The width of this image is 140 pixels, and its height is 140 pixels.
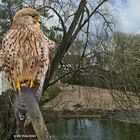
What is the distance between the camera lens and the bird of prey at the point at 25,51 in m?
2.72

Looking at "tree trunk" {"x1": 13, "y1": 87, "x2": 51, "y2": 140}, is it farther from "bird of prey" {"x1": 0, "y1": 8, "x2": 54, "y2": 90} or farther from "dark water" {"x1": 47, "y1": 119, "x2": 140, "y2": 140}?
"dark water" {"x1": 47, "y1": 119, "x2": 140, "y2": 140}

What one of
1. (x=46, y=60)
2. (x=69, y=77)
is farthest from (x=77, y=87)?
(x=46, y=60)

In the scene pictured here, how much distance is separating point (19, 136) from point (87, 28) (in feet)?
41.3

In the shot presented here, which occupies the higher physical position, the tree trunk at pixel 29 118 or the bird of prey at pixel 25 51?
the bird of prey at pixel 25 51

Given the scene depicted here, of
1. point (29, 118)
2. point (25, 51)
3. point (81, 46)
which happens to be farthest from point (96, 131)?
point (29, 118)

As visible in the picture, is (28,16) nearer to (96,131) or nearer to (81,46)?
(81,46)

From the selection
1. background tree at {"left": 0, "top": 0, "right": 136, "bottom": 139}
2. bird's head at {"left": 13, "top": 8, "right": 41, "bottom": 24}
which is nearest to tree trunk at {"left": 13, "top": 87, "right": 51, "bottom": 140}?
bird's head at {"left": 13, "top": 8, "right": 41, "bottom": 24}

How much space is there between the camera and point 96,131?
22.5m

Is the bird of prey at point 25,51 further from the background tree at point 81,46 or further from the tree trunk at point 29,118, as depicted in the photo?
the background tree at point 81,46

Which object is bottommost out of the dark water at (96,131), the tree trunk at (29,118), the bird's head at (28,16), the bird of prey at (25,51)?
the dark water at (96,131)

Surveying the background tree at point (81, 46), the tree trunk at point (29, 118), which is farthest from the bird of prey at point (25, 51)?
the background tree at point (81, 46)

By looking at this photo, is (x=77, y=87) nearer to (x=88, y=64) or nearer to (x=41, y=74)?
(x=88, y=64)

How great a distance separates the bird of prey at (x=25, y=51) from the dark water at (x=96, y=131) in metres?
16.4

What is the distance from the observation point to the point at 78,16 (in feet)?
→ 45.7
